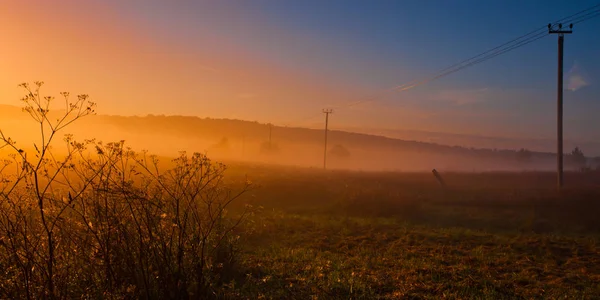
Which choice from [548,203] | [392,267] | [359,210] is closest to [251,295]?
[392,267]

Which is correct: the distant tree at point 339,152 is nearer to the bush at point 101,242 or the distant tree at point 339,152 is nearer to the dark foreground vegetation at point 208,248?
the dark foreground vegetation at point 208,248

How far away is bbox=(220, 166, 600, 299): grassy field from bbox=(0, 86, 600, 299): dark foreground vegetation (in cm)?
4

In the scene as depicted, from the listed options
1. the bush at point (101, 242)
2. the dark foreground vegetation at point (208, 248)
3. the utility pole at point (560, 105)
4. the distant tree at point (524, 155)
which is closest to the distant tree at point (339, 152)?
the distant tree at point (524, 155)

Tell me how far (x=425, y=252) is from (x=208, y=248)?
21.4 feet

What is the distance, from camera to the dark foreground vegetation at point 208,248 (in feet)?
16.0

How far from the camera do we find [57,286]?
4.77m

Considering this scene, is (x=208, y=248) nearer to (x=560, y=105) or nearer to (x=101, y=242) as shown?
(x=101, y=242)

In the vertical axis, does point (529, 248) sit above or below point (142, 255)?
below

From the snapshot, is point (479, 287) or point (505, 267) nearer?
point (479, 287)

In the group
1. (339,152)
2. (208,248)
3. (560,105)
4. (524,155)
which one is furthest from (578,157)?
(208,248)

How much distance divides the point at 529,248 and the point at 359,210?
453 inches

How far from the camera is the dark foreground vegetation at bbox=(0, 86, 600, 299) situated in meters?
4.89

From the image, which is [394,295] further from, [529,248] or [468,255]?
[529,248]

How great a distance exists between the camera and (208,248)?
718 cm
